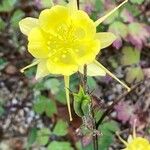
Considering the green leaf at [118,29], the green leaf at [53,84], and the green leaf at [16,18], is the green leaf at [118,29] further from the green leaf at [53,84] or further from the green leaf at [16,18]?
the green leaf at [16,18]

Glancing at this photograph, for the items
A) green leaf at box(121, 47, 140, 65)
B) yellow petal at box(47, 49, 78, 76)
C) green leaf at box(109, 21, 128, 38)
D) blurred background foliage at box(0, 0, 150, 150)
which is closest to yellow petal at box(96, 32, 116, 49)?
yellow petal at box(47, 49, 78, 76)

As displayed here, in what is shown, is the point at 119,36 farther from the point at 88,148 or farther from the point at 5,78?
the point at 5,78

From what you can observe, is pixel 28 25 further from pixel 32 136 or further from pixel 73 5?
pixel 32 136

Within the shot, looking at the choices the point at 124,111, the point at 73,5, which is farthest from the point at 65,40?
the point at 124,111

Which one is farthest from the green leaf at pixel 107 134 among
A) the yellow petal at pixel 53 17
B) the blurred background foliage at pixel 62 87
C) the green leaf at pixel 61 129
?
the yellow petal at pixel 53 17

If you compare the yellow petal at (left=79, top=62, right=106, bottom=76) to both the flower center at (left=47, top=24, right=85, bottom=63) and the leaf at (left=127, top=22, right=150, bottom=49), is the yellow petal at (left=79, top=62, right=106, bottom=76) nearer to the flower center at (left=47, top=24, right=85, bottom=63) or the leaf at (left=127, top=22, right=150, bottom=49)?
the flower center at (left=47, top=24, right=85, bottom=63)

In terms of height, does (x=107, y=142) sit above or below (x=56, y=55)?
below

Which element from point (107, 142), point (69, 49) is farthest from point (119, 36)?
point (69, 49)

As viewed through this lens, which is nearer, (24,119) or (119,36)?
(119,36)
